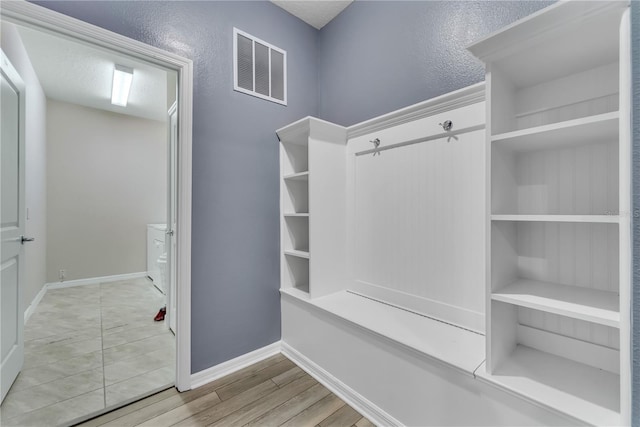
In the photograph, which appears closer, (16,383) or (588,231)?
(588,231)

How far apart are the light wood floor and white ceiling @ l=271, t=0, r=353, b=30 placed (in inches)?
116

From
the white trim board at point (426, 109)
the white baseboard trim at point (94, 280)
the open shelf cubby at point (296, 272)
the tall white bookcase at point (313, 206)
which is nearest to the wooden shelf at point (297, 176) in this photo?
the tall white bookcase at point (313, 206)

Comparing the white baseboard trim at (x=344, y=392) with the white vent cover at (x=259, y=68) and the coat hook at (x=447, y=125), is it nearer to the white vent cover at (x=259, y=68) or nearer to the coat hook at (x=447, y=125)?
the coat hook at (x=447, y=125)

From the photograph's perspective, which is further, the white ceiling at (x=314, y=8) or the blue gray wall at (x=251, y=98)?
the white ceiling at (x=314, y=8)

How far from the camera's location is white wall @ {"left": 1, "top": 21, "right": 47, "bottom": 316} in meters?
2.76

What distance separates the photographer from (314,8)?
2334mm

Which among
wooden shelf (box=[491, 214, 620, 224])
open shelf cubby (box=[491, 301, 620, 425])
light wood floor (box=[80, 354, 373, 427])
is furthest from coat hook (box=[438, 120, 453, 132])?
light wood floor (box=[80, 354, 373, 427])

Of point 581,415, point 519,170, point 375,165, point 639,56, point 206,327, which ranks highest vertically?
point 639,56

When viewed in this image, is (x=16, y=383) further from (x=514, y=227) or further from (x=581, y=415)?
(x=514, y=227)

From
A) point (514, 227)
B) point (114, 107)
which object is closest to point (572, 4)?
point (514, 227)

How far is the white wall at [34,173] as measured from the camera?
2762mm

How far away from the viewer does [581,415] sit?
902 mm

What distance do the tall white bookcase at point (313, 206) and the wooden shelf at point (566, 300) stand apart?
1.20 meters

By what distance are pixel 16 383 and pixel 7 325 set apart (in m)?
0.44
